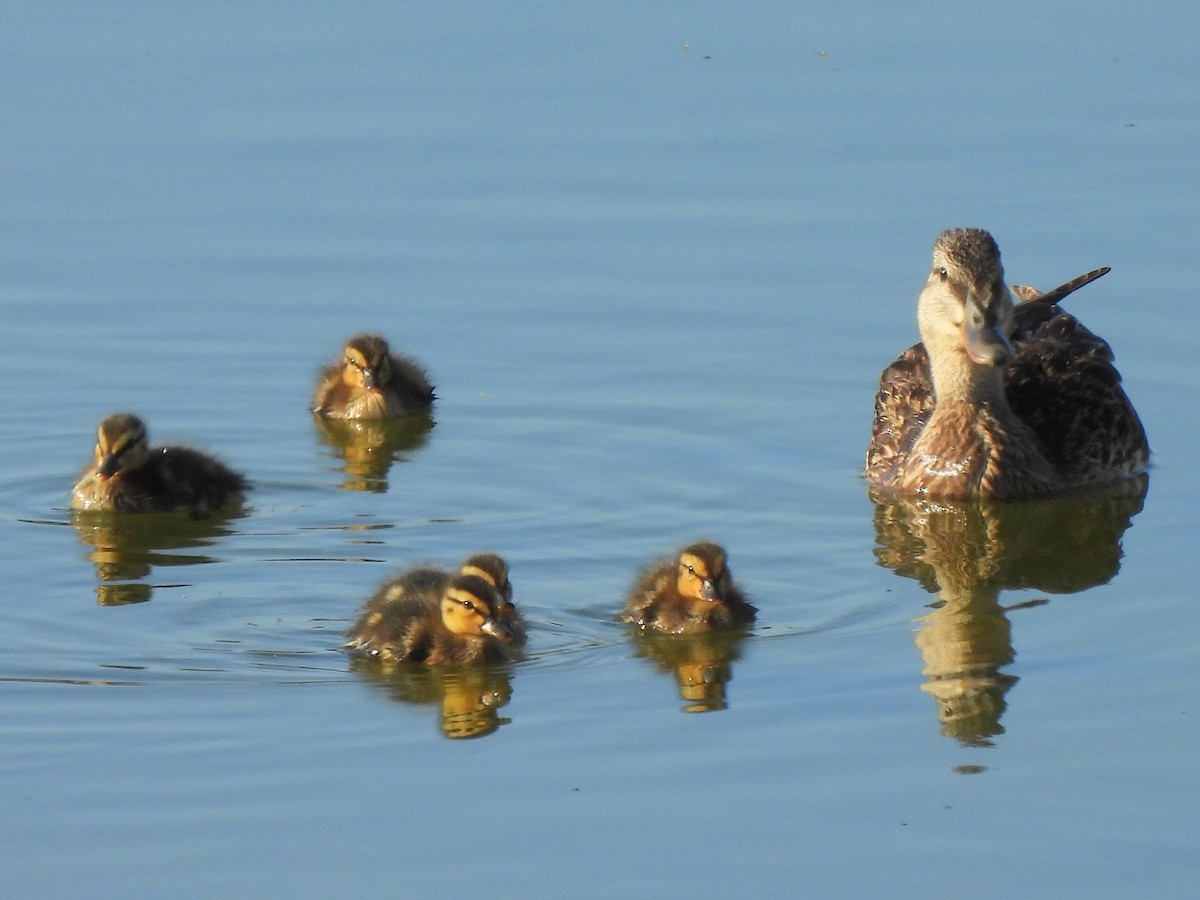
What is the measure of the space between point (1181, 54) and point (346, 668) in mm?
8234

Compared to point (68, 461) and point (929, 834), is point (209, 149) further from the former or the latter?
point (929, 834)

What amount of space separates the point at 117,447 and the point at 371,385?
1.51 m

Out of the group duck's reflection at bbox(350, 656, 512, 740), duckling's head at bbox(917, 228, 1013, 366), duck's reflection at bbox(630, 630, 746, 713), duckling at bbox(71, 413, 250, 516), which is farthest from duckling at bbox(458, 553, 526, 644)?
duckling's head at bbox(917, 228, 1013, 366)

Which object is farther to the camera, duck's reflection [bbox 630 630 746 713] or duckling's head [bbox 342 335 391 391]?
duckling's head [bbox 342 335 391 391]

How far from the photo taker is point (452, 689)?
22.3 ft

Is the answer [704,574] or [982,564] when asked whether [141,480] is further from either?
[982,564]

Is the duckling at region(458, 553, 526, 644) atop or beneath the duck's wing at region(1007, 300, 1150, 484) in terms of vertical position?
beneath

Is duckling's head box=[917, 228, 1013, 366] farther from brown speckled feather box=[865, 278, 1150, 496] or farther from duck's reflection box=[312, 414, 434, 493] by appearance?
duck's reflection box=[312, 414, 434, 493]

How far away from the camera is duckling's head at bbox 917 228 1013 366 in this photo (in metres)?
8.95

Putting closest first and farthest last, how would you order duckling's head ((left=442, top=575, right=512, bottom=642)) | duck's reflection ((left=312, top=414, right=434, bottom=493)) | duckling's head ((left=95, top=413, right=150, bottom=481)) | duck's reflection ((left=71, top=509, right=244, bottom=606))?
duckling's head ((left=442, top=575, right=512, bottom=642)), duck's reflection ((left=71, top=509, right=244, bottom=606)), duckling's head ((left=95, top=413, right=150, bottom=481)), duck's reflection ((left=312, top=414, right=434, bottom=493))

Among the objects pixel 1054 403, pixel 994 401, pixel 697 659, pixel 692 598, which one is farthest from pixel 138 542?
pixel 1054 403

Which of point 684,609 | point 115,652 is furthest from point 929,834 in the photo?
point 115,652

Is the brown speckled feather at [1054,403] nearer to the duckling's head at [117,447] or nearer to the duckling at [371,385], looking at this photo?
the duckling at [371,385]

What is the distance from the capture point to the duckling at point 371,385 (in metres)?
9.98
